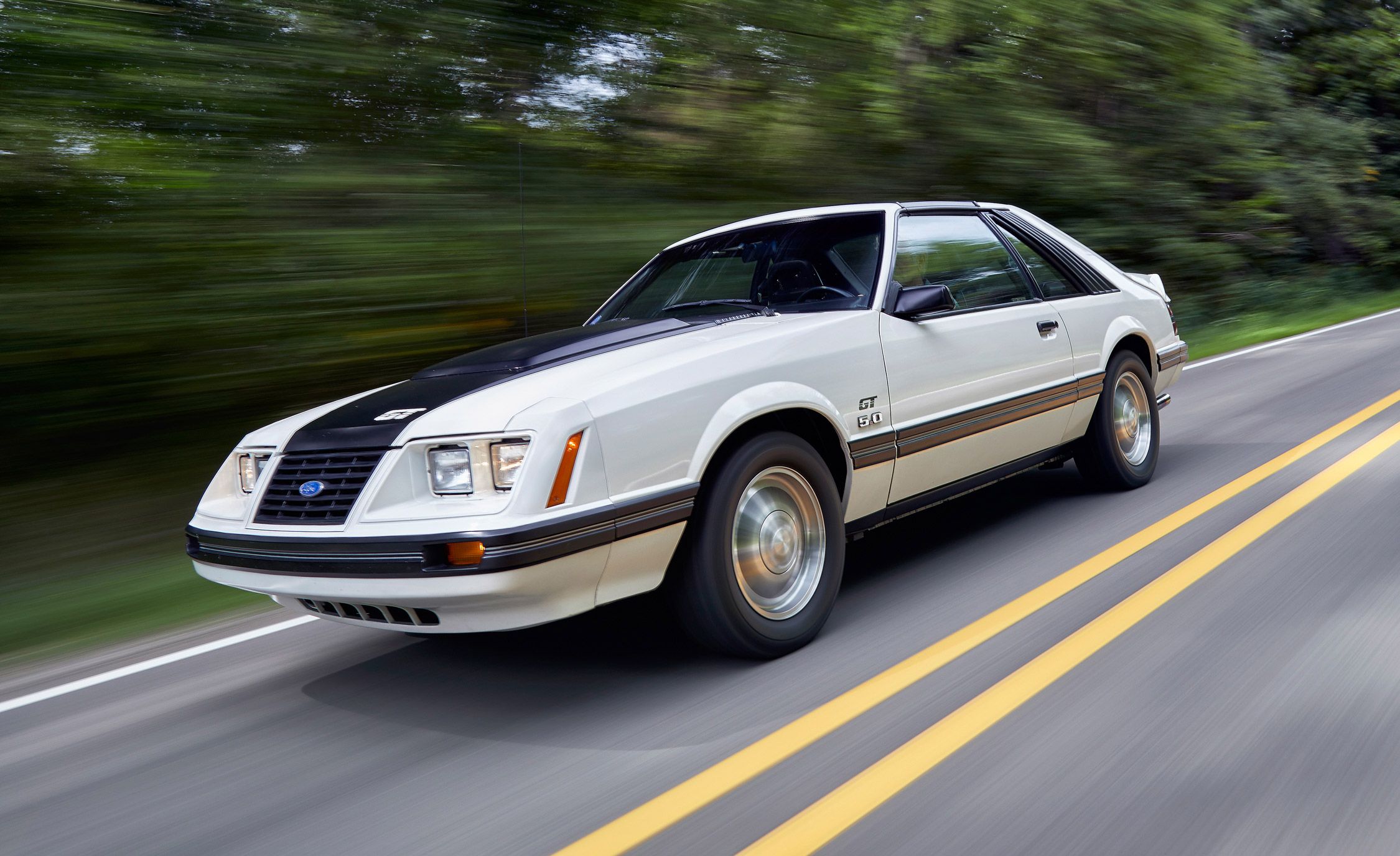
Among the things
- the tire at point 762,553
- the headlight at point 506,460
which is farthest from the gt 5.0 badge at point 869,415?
the headlight at point 506,460

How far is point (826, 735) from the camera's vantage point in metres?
3.02

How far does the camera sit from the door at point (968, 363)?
13.8 feet

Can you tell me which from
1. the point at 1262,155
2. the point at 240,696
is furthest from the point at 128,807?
the point at 1262,155

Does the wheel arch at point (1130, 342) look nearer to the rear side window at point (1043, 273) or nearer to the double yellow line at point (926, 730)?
the rear side window at point (1043, 273)

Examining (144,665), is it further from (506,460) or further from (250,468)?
(506,460)

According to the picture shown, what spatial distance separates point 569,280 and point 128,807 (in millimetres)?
6543

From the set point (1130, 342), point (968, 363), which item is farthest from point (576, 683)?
point (1130, 342)

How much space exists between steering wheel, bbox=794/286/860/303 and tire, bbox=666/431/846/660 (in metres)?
0.80

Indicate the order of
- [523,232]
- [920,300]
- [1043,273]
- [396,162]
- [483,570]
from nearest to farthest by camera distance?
[483,570], [920,300], [523,232], [1043,273], [396,162]

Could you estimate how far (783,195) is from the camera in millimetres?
10930

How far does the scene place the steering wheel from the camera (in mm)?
4320

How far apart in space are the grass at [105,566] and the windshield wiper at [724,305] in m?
2.29

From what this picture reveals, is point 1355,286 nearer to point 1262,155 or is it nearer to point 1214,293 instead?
point 1262,155

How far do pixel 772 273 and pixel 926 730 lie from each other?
2.15 m
